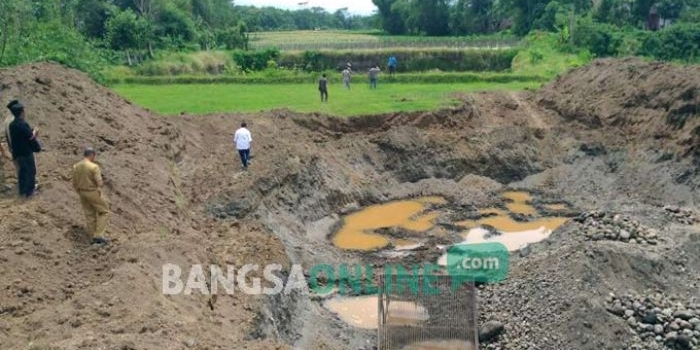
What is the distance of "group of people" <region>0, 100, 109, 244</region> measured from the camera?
12.3m

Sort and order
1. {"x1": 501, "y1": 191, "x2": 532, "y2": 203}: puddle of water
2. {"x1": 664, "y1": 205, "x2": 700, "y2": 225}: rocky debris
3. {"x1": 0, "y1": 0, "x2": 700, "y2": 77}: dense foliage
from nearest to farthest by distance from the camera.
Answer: {"x1": 664, "y1": 205, "x2": 700, "y2": 225}: rocky debris, {"x1": 501, "y1": 191, "x2": 532, "y2": 203}: puddle of water, {"x1": 0, "y1": 0, "x2": 700, "y2": 77}: dense foliage

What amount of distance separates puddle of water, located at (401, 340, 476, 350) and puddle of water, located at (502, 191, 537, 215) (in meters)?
10.8

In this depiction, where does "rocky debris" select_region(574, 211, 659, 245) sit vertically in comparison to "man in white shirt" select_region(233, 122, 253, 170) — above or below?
below

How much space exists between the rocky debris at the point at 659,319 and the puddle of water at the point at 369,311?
152 inches

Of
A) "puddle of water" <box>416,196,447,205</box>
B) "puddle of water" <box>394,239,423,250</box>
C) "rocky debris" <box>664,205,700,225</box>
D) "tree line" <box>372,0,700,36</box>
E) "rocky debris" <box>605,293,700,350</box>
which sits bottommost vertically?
"puddle of water" <box>394,239,423,250</box>

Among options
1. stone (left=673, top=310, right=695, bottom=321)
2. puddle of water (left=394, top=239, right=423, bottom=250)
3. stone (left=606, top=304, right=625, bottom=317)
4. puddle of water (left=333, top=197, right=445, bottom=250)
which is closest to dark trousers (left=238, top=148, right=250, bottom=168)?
puddle of water (left=333, top=197, right=445, bottom=250)

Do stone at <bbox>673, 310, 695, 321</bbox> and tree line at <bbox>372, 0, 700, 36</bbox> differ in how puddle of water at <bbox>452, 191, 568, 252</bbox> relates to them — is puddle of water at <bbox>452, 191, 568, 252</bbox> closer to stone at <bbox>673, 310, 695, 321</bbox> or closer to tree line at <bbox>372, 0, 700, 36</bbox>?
stone at <bbox>673, 310, 695, 321</bbox>

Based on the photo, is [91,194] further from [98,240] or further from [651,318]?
[651,318]

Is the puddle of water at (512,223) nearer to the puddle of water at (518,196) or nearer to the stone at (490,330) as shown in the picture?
the puddle of water at (518,196)

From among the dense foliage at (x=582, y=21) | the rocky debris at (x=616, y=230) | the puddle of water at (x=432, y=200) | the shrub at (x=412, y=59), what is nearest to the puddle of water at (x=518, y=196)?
the puddle of water at (x=432, y=200)

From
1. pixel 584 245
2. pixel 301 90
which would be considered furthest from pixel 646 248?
pixel 301 90

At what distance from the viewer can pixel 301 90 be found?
112 ft

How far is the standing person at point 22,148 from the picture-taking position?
519 inches

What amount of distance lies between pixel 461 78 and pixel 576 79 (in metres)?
7.80
